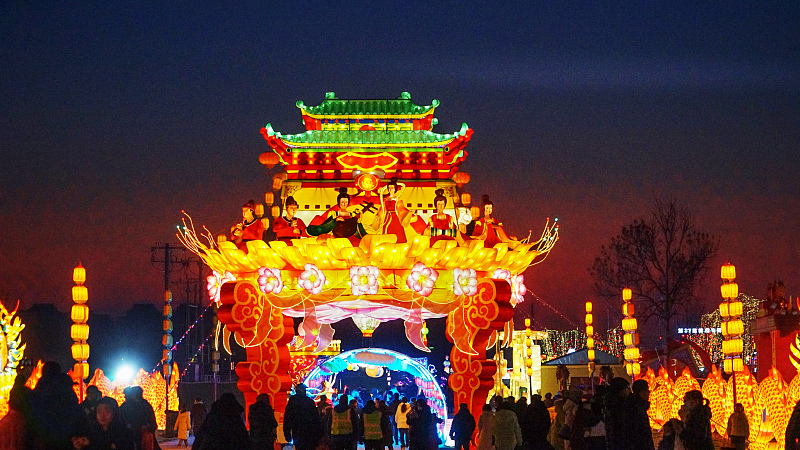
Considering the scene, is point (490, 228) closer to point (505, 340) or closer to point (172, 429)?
point (505, 340)

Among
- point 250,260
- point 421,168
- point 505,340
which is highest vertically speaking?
point 421,168

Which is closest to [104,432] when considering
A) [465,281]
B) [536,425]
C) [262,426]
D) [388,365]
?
[262,426]

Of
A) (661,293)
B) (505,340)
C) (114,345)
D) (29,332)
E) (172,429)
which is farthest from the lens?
(114,345)

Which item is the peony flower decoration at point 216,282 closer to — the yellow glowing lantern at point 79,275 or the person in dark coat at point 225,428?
the yellow glowing lantern at point 79,275

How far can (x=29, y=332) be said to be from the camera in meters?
46.0

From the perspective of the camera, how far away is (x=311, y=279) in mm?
16828

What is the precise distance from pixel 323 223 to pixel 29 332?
33.0 m

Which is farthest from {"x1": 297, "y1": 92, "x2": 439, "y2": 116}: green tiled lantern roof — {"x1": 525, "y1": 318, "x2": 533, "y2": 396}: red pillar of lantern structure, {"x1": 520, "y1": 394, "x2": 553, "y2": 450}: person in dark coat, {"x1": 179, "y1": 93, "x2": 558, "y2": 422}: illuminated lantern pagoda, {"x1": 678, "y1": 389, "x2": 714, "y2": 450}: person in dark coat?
{"x1": 525, "y1": 318, "x2": 533, "y2": 396}: red pillar of lantern structure

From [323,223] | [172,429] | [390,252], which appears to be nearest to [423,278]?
[390,252]

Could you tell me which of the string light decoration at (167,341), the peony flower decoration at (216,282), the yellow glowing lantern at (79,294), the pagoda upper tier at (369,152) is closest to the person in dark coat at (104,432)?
the peony flower decoration at (216,282)

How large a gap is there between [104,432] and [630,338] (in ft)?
67.8

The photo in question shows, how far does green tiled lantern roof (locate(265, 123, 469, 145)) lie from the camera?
22109 mm

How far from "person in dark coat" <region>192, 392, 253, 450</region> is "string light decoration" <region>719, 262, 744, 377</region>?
14.5m

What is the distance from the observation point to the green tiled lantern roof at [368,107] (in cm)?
2306
